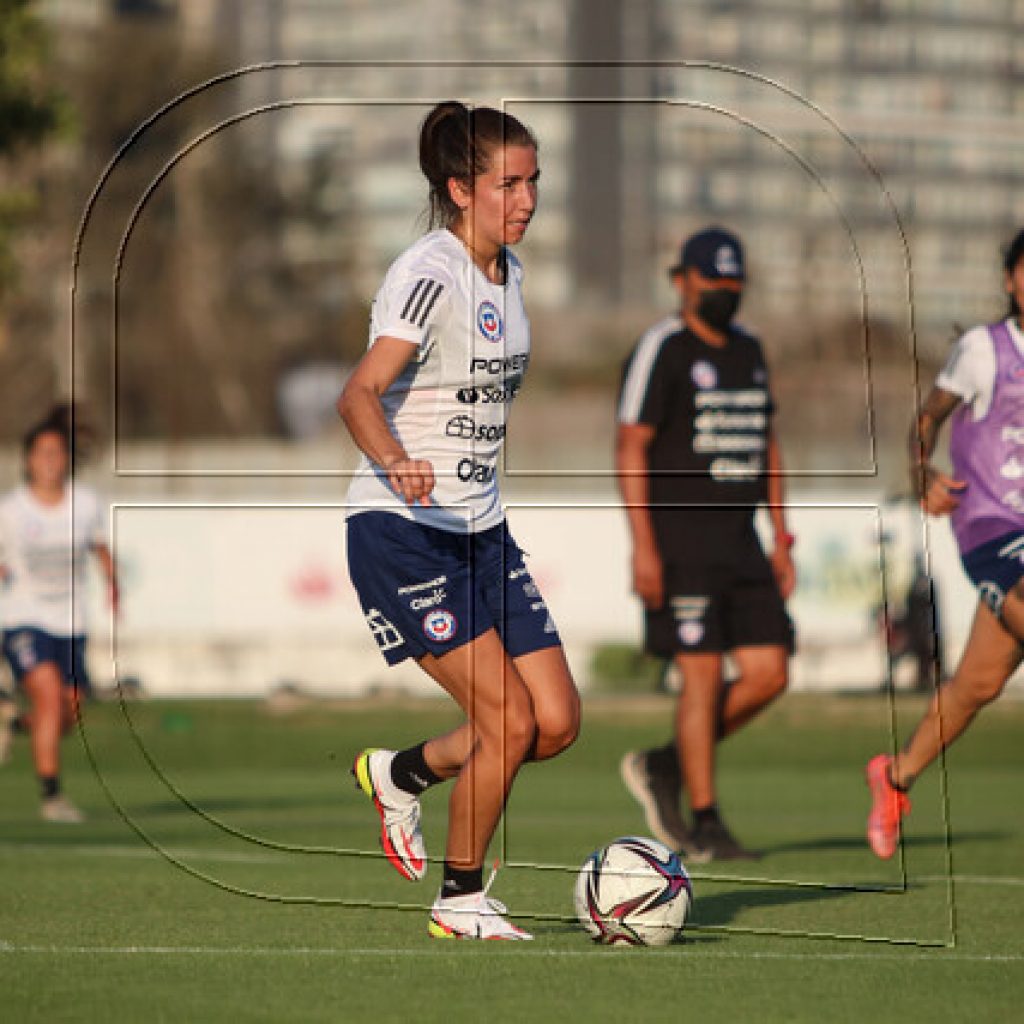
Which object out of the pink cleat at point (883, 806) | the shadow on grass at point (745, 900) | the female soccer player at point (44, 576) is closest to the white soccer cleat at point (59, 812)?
the female soccer player at point (44, 576)

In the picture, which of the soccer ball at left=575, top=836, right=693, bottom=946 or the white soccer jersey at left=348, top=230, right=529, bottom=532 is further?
the soccer ball at left=575, top=836, right=693, bottom=946

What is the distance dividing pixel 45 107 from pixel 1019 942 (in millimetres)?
16626

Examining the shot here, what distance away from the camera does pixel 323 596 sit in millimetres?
22172

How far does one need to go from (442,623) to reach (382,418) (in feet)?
1.97

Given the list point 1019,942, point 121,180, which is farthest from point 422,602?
point 121,180

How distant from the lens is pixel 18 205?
23484 mm

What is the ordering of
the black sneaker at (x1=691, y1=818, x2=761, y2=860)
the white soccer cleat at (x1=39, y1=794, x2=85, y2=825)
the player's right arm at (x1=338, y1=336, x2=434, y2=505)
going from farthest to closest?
the white soccer cleat at (x1=39, y1=794, x2=85, y2=825)
the black sneaker at (x1=691, y1=818, x2=761, y2=860)
the player's right arm at (x1=338, y1=336, x2=434, y2=505)

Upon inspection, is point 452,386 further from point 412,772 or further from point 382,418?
point 412,772

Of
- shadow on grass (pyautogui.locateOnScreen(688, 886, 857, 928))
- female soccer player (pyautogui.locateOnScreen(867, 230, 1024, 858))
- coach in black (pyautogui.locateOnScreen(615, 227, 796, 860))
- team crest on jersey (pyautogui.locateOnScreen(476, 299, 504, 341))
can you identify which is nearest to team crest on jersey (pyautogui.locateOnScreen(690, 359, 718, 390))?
coach in black (pyautogui.locateOnScreen(615, 227, 796, 860))

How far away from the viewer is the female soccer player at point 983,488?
8641 mm

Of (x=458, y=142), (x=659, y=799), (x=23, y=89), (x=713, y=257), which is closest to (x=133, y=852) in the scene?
(x=659, y=799)

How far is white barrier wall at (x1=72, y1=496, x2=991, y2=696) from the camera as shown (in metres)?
21.5

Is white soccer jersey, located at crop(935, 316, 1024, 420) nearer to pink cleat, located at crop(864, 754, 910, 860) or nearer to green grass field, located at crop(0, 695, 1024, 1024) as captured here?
pink cleat, located at crop(864, 754, 910, 860)

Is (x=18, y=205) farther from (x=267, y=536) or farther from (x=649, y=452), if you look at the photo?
(x=649, y=452)
